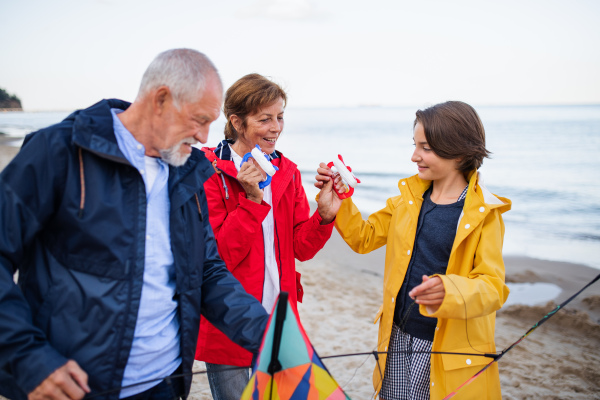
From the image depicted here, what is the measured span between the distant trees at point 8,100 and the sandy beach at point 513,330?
60.2 m

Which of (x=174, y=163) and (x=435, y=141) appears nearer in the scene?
(x=174, y=163)

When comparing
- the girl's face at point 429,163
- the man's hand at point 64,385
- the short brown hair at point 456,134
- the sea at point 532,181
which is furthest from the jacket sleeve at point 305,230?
the sea at point 532,181

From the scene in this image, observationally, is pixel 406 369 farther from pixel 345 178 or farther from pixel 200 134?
pixel 200 134

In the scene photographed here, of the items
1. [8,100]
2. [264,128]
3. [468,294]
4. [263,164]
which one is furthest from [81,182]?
[8,100]

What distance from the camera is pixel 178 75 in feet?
5.40

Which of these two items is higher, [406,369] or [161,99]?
[161,99]

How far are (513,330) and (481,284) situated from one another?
4.04 meters

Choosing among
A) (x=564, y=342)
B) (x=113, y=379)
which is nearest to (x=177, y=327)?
(x=113, y=379)

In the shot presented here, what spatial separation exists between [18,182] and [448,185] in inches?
82.4

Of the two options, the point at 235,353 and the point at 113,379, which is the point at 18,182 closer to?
the point at 113,379

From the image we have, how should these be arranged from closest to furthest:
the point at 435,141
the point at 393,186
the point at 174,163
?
the point at 174,163 → the point at 435,141 → the point at 393,186

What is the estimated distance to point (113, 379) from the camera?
158cm

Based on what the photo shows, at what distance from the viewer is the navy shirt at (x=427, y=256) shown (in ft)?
7.70

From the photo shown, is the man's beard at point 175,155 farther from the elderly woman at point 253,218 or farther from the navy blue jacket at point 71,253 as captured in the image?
the elderly woman at point 253,218
